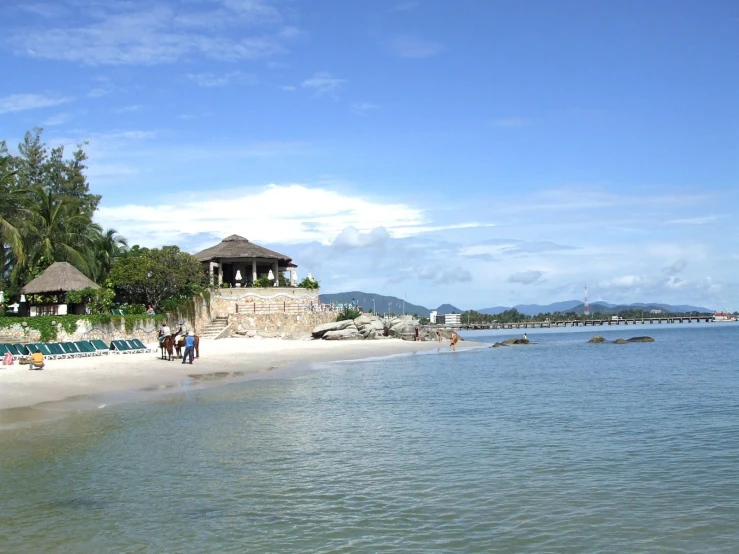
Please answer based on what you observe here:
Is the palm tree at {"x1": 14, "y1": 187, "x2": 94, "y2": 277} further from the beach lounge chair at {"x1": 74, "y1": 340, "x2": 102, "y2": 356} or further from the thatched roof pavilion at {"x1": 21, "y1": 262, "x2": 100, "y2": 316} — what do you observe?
the beach lounge chair at {"x1": 74, "y1": 340, "x2": 102, "y2": 356}

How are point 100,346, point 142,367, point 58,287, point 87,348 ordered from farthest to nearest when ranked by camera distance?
point 58,287
point 100,346
point 87,348
point 142,367

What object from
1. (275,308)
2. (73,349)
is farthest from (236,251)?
(73,349)

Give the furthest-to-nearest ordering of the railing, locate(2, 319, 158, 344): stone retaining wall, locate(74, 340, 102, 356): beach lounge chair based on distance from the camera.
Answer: the railing < locate(2, 319, 158, 344): stone retaining wall < locate(74, 340, 102, 356): beach lounge chair

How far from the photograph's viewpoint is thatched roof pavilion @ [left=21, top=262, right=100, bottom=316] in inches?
1378

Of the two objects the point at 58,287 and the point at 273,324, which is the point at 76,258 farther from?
the point at 273,324

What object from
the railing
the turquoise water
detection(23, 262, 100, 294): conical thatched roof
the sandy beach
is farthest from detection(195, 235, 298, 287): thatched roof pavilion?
the turquoise water

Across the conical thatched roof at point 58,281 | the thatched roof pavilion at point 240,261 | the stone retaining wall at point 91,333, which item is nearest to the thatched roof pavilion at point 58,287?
the conical thatched roof at point 58,281

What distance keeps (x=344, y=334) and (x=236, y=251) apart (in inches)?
386

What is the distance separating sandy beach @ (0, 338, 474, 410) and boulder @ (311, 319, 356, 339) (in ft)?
14.7

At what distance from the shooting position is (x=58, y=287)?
35.0 meters

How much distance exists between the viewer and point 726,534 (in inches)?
321

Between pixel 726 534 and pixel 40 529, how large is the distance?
7.99 m

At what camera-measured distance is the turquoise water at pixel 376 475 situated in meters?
8.13

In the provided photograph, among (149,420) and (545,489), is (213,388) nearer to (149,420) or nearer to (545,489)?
(149,420)
